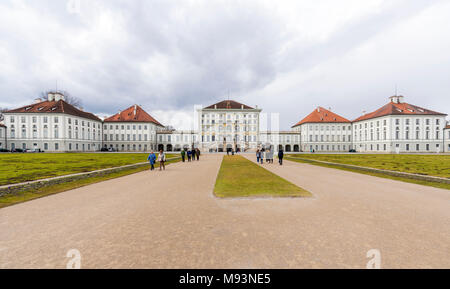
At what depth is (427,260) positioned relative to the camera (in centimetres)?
279

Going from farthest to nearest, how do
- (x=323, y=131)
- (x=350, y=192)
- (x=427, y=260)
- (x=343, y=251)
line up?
(x=323, y=131)
(x=350, y=192)
(x=343, y=251)
(x=427, y=260)

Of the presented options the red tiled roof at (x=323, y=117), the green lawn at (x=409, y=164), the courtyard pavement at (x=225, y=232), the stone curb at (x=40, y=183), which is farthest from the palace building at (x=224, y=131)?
the courtyard pavement at (x=225, y=232)

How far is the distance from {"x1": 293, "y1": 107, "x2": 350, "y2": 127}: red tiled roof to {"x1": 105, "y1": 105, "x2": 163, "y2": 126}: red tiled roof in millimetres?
58999

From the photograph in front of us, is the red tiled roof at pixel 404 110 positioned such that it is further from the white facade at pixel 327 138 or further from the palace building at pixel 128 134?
the palace building at pixel 128 134

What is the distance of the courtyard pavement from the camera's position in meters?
2.81

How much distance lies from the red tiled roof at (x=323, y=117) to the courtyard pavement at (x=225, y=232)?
6726 cm

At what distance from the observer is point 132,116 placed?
67.6 metres

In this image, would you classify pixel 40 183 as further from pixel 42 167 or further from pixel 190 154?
pixel 190 154

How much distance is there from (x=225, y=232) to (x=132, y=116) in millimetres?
73133

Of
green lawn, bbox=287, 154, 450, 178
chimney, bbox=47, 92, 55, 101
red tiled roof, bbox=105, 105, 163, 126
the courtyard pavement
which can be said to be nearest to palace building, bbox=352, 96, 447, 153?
green lawn, bbox=287, 154, 450, 178

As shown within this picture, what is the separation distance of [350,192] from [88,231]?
8415mm

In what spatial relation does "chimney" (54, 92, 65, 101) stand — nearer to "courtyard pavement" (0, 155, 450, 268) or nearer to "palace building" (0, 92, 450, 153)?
"palace building" (0, 92, 450, 153)
